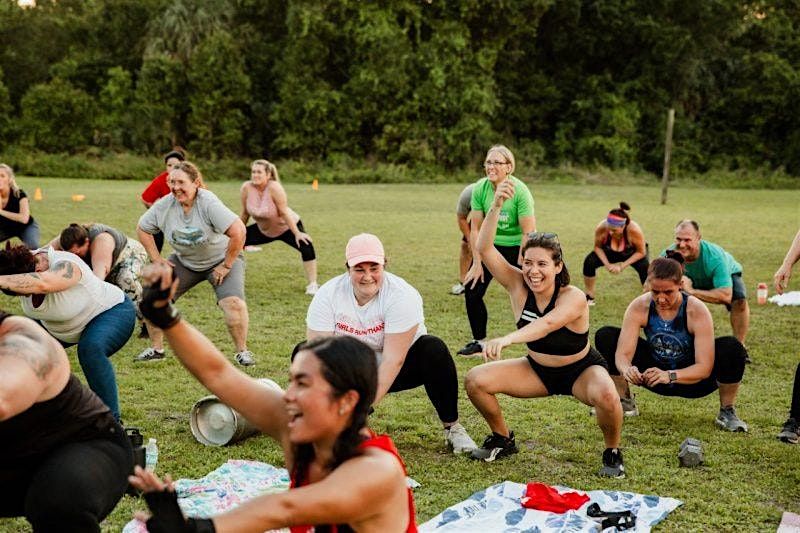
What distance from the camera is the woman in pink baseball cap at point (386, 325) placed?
519cm

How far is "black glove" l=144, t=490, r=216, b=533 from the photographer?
7.70 feet

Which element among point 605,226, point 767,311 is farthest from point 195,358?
point 767,311

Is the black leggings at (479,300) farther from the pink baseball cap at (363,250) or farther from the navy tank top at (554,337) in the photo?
the pink baseball cap at (363,250)

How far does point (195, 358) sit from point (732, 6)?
43325mm

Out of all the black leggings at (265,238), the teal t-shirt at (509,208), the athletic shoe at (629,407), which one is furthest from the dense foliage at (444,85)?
the athletic shoe at (629,407)

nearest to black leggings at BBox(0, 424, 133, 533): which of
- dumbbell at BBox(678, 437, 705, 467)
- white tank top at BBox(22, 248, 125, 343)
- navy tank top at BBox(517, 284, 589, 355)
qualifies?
white tank top at BBox(22, 248, 125, 343)

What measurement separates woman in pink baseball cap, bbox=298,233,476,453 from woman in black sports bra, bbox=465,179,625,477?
0.21 m

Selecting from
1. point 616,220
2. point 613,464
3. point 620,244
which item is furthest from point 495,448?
point 620,244

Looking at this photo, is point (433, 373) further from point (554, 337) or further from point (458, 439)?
point (554, 337)

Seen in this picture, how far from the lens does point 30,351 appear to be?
304cm

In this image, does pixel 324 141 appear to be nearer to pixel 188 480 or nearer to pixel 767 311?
pixel 767 311

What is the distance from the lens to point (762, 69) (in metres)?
39.8

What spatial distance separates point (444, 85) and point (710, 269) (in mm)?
32736

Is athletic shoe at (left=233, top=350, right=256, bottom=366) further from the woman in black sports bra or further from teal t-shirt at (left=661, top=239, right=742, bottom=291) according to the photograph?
teal t-shirt at (left=661, top=239, right=742, bottom=291)
